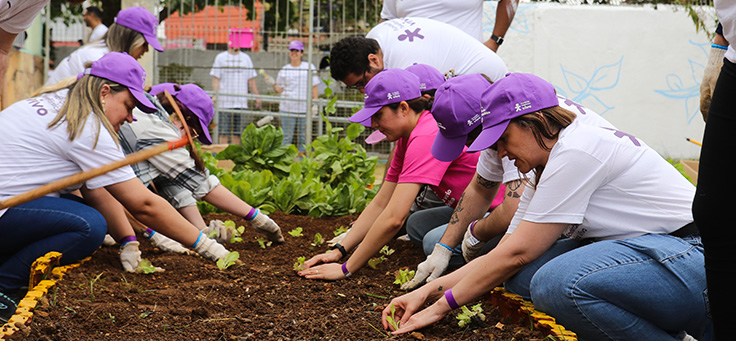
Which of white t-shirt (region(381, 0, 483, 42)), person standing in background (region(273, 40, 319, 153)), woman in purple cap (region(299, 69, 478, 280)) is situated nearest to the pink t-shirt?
Result: woman in purple cap (region(299, 69, 478, 280))

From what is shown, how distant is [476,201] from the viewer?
299 cm

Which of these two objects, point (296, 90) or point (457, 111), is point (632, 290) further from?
point (296, 90)

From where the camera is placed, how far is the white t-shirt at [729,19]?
5.11 feet

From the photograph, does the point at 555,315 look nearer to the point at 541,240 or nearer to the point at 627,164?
the point at 541,240

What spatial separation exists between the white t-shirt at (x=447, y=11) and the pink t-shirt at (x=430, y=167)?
1244 mm

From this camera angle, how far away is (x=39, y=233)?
3082 millimetres

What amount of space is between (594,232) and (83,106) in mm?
2118

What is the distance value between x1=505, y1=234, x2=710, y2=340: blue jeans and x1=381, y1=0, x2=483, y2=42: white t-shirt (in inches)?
97.9

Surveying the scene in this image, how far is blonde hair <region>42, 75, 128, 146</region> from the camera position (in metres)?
2.96

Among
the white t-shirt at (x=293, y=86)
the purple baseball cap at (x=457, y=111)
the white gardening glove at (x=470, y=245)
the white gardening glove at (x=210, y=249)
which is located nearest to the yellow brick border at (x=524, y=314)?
the white gardening glove at (x=470, y=245)

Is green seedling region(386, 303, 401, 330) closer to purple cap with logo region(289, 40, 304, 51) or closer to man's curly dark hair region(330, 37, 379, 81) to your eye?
man's curly dark hair region(330, 37, 379, 81)

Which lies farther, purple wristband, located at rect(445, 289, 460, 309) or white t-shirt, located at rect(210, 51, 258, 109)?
white t-shirt, located at rect(210, 51, 258, 109)

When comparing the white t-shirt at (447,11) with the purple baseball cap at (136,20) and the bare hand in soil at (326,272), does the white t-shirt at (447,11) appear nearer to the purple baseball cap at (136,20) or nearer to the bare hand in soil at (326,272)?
the purple baseball cap at (136,20)

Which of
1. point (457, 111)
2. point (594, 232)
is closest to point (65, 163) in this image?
point (457, 111)
